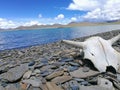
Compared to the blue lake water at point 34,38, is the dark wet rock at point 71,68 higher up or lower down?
higher up

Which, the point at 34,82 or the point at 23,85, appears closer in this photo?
the point at 23,85

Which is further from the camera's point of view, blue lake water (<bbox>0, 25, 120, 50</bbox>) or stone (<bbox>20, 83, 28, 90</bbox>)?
blue lake water (<bbox>0, 25, 120, 50</bbox>)

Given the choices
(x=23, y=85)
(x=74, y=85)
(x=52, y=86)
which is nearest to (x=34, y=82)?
(x=23, y=85)

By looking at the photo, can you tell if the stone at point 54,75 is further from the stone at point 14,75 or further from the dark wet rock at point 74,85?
the stone at point 14,75

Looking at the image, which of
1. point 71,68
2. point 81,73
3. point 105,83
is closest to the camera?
point 105,83

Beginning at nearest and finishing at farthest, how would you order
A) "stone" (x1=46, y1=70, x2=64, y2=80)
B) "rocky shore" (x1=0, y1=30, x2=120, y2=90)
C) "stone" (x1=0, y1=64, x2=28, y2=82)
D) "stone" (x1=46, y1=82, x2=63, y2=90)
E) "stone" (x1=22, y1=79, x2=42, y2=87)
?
"stone" (x1=46, y1=82, x2=63, y2=90) → "rocky shore" (x1=0, y1=30, x2=120, y2=90) → "stone" (x1=22, y1=79, x2=42, y2=87) → "stone" (x1=46, y1=70, x2=64, y2=80) → "stone" (x1=0, y1=64, x2=28, y2=82)

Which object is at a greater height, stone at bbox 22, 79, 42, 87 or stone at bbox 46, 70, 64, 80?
stone at bbox 46, 70, 64, 80

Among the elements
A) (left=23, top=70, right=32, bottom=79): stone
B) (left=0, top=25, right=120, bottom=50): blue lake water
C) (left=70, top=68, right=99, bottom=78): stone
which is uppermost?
(left=70, top=68, right=99, bottom=78): stone

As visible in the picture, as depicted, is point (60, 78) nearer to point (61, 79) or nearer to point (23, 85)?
point (61, 79)

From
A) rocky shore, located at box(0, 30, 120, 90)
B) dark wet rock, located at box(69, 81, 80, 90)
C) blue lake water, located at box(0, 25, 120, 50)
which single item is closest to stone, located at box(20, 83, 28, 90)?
rocky shore, located at box(0, 30, 120, 90)

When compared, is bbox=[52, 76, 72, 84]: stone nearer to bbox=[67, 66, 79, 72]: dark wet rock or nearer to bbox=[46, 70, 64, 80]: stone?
bbox=[46, 70, 64, 80]: stone

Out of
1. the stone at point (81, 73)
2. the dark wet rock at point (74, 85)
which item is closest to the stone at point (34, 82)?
the dark wet rock at point (74, 85)

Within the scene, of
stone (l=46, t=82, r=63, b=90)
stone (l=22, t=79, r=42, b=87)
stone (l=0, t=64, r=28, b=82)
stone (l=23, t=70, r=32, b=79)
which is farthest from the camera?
stone (l=23, t=70, r=32, b=79)

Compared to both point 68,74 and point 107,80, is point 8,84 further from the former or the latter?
point 107,80
